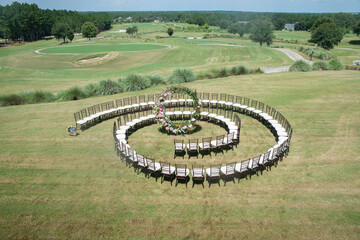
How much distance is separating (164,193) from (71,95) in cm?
2163

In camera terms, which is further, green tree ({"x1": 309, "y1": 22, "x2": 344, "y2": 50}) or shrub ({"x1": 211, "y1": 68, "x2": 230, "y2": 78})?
green tree ({"x1": 309, "y1": 22, "x2": 344, "y2": 50})

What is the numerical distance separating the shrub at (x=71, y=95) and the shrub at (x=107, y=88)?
194 centimetres

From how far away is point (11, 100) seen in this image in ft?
85.8

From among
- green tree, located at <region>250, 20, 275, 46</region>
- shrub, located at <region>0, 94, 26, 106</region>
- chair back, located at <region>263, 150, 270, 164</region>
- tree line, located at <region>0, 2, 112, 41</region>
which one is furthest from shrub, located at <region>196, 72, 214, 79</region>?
tree line, located at <region>0, 2, 112, 41</region>

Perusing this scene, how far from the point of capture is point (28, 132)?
59.5ft

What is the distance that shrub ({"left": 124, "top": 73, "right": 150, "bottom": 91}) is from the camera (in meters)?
30.3

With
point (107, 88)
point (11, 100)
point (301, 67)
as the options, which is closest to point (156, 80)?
point (107, 88)

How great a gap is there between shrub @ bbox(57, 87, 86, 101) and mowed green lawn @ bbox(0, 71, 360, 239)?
31.4 ft

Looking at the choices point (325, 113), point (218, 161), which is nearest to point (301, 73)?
point (325, 113)

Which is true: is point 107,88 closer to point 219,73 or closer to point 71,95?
point 71,95

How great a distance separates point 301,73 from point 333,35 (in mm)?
60110

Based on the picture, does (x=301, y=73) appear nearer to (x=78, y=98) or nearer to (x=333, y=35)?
(x=78, y=98)

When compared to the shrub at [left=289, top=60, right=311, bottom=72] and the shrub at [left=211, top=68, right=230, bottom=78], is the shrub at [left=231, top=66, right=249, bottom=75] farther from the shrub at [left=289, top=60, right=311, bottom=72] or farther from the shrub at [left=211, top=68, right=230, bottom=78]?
the shrub at [left=289, top=60, right=311, bottom=72]

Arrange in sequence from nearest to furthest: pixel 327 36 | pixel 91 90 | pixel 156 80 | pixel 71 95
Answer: pixel 71 95 → pixel 91 90 → pixel 156 80 → pixel 327 36
